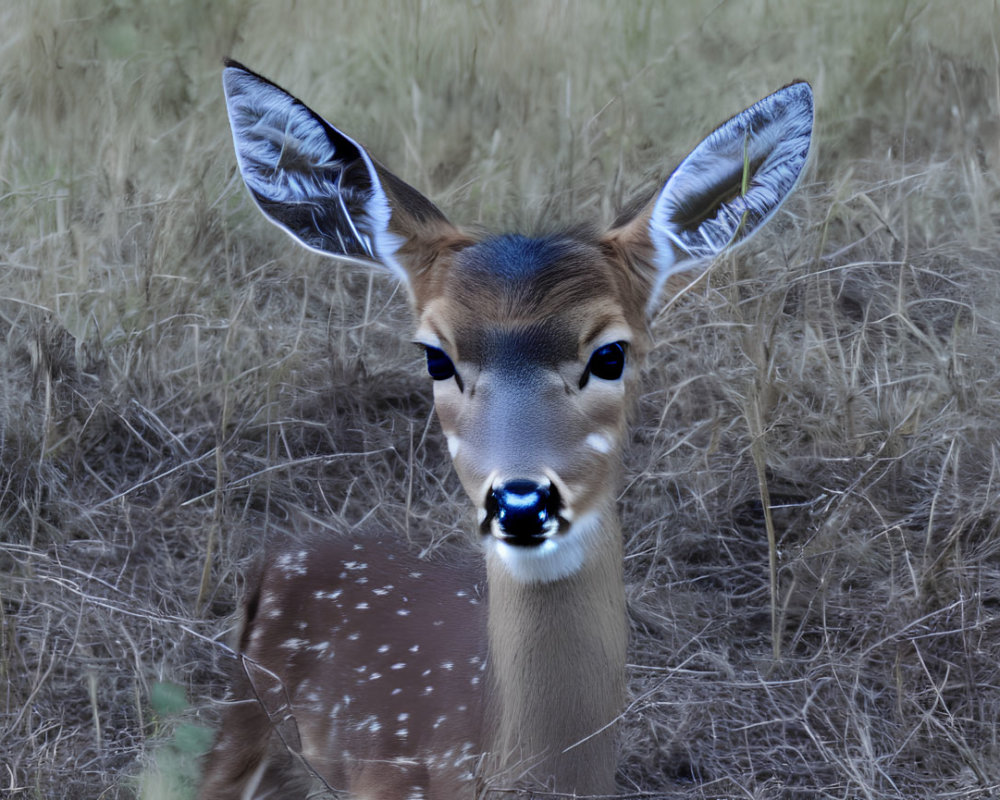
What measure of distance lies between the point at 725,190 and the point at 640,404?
1.53 m

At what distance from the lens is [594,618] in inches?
121

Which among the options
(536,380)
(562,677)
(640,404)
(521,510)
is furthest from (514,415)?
(640,404)

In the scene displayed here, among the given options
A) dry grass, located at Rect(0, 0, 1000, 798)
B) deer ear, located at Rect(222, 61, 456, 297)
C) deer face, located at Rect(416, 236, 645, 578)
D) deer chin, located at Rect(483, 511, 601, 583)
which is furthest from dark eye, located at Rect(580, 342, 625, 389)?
dry grass, located at Rect(0, 0, 1000, 798)

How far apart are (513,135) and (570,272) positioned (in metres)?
2.74

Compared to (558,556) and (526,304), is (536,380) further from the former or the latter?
(558,556)

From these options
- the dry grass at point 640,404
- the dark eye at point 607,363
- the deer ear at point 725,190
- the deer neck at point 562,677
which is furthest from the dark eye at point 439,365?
the dry grass at point 640,404

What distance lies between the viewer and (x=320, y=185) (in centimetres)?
332

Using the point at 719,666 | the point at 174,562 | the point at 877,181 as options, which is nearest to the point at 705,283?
the point at 877,181

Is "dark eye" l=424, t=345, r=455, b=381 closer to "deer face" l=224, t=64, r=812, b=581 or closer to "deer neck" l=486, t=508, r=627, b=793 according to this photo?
"deer face" l=224, t=64, r=812, b=581

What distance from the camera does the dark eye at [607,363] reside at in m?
3.05

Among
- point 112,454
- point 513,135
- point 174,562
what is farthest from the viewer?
point 513,135

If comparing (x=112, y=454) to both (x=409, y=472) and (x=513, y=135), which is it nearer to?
(x=409, y=472)

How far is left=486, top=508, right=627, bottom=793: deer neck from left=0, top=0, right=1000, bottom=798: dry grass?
210 mm

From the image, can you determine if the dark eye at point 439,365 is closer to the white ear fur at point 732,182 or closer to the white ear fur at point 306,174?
the white ear fur at point 306,174
